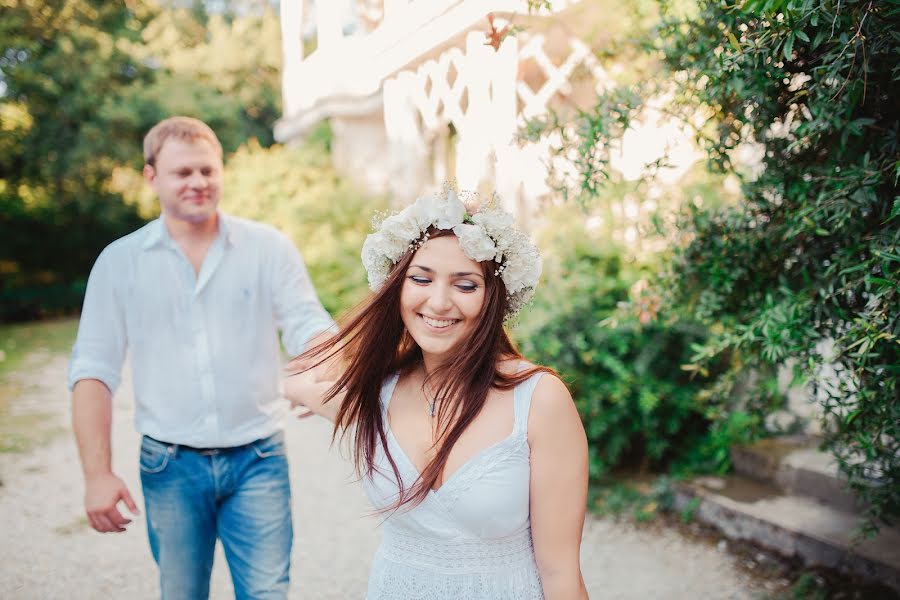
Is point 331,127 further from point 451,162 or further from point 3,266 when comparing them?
point 3,266

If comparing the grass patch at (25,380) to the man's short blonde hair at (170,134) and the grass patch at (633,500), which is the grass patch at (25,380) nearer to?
the man's short blonde hair at (170,134)

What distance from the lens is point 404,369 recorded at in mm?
2014

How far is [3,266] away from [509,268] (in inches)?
723

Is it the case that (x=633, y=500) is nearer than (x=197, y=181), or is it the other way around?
(x=197, y=181)

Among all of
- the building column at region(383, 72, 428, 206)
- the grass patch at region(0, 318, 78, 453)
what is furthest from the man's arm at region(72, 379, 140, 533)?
the building column at region(383, 72, 428, 206)

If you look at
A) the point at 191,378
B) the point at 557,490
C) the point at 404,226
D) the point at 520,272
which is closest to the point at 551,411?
the point at 557,490

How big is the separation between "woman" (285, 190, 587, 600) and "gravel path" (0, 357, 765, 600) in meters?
1.32

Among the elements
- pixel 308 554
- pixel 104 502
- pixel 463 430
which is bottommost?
pixel 308 554

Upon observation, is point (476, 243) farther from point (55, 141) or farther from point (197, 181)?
point (55, 141)

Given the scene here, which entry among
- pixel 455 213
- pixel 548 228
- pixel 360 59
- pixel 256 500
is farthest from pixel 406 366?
pixel 360 59

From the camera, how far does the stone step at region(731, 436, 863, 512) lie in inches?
153

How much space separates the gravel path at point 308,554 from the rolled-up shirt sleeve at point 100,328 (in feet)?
4.12

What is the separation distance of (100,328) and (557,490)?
175 centimetres

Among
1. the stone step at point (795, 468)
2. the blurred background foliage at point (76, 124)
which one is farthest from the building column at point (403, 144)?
the blurred background foliage at point (76, 124)
